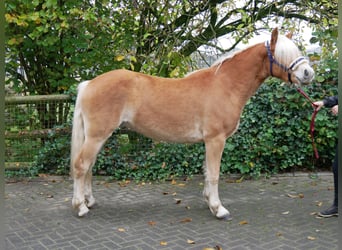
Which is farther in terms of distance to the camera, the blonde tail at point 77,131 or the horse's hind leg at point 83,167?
the blonde tail at point 77,131

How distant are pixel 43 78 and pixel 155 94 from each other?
3.61m

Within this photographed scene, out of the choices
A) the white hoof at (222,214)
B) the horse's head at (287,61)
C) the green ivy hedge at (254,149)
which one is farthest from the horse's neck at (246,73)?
the green ivy hedge at (254,149)

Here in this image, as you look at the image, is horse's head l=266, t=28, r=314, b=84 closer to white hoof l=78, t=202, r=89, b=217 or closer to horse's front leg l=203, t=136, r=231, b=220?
horse's front leg l=203, t=136, r=231, b=220

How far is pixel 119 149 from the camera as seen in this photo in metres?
6.11

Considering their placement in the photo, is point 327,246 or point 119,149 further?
point 119,149

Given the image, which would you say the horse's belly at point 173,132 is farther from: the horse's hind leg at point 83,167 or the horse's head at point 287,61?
the horse's head at point 287,61

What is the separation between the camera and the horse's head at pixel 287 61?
379 centimetres

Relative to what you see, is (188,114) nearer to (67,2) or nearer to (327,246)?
(327,246)

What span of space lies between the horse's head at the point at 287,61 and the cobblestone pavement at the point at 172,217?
1.65m

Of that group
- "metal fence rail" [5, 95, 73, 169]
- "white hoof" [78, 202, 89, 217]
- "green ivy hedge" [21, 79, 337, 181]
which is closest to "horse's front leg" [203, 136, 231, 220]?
"white hoof" [78, 202, 89, 217]

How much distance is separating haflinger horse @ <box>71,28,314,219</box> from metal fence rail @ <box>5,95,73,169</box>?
2080 mm

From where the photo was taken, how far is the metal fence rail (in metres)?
6.05

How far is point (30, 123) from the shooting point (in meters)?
6.14

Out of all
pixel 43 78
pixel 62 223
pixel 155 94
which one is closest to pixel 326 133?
pixel 155 94
